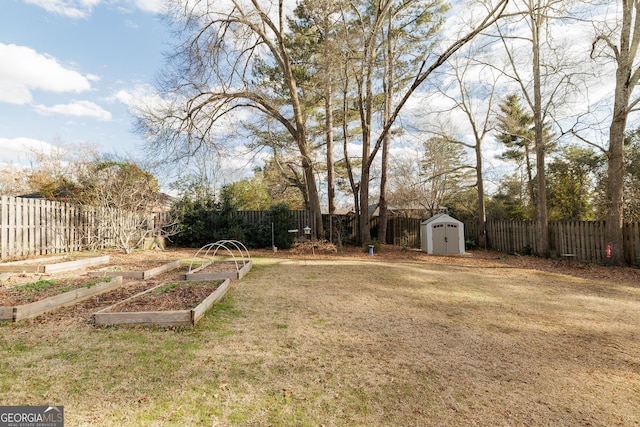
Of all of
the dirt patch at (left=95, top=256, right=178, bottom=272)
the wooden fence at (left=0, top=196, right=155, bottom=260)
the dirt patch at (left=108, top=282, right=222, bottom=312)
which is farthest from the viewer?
the wooden fence at (left=0, top=196, right=155, bottom=260)

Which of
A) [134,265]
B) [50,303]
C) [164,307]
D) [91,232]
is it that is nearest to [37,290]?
[50,303]

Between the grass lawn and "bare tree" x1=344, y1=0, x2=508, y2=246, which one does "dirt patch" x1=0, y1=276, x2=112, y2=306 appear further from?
"bare tree" x1=344, y1=0, x2=508, y2=246

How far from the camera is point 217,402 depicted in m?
2.37

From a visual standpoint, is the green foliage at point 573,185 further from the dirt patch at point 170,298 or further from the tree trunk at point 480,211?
the dirt patch at point 170,298

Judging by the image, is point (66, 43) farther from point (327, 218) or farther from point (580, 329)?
point (580, 329)

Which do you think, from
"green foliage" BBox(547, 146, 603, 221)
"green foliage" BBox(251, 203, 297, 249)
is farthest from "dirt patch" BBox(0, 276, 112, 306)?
"green foliage" BBox(547, 146, 603, 221)

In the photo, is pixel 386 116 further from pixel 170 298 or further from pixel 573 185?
pixel 170 298

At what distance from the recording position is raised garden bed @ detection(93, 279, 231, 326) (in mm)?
3943

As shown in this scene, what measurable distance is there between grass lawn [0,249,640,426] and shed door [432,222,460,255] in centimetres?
828

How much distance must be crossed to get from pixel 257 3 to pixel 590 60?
43.3ft

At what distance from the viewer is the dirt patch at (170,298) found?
4.37 m

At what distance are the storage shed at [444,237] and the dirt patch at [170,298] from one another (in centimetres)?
1075

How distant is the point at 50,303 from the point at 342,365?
176 inches

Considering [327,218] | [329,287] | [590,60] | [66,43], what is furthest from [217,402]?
[327,218]
